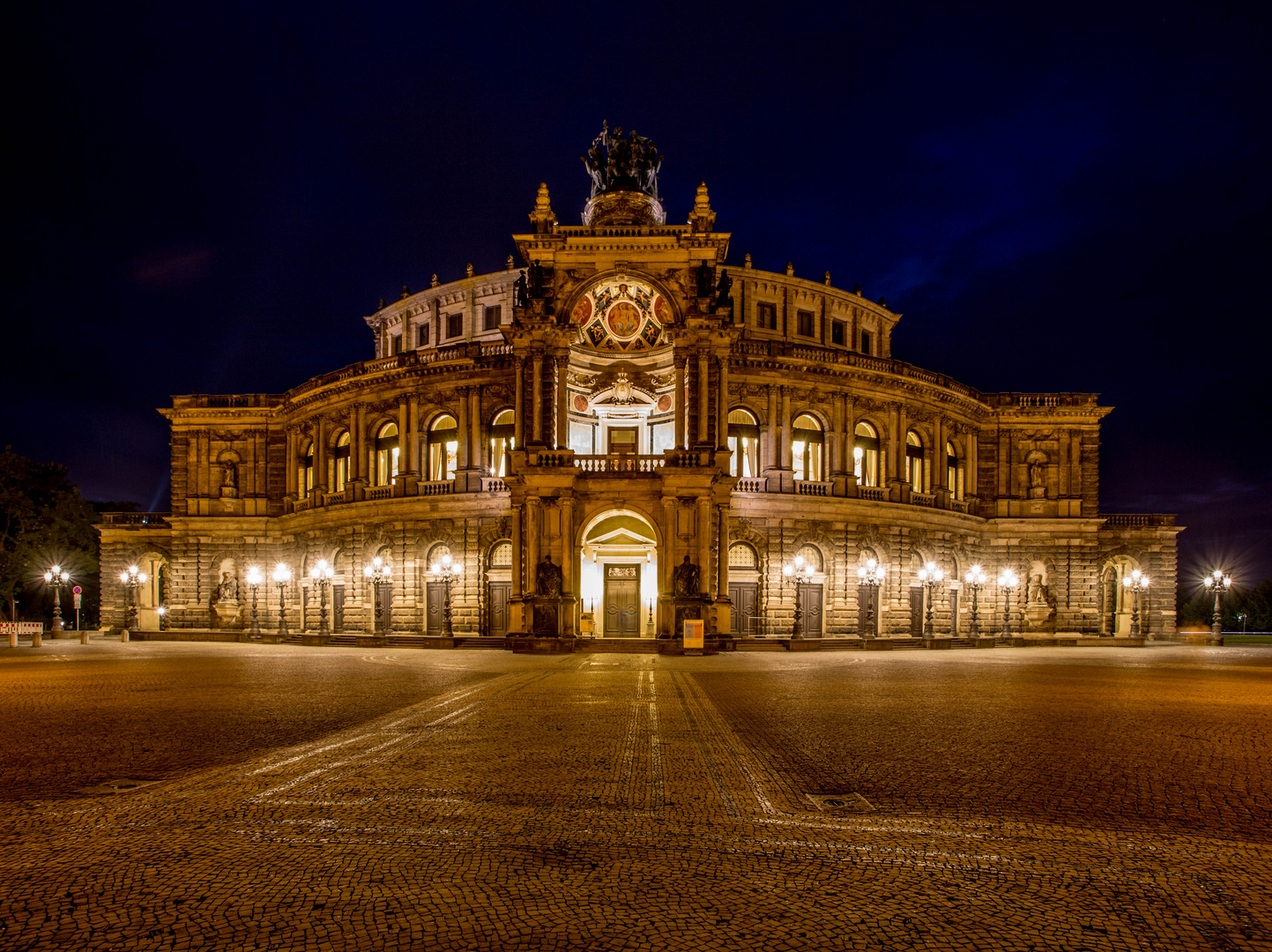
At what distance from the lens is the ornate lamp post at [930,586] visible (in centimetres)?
4191

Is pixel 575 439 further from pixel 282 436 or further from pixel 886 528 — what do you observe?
pixel 282 436

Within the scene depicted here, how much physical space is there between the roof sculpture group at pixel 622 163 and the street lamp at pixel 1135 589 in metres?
36.8

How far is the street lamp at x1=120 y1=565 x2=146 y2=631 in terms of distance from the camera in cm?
5028

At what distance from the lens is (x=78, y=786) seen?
27.6 feet

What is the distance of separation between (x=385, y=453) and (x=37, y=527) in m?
30.2

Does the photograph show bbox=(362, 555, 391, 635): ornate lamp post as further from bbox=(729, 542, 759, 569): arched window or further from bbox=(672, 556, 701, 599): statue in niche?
bbox=(729, 542, 759, 569): arched window

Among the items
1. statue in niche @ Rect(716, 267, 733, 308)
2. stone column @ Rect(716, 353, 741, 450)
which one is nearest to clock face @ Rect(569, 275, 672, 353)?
statue in niche @ Rect(716, 267, 733, 308)

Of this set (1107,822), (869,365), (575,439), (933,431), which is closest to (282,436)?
(575,439)

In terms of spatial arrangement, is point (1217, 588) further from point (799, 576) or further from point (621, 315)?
point (621, 315)

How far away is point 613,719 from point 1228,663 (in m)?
27.7

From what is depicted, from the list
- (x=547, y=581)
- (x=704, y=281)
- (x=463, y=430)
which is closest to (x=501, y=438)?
(x=463, y=430)

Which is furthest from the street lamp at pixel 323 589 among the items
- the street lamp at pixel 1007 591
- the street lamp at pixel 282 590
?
the street lamp at pixel 1007 591

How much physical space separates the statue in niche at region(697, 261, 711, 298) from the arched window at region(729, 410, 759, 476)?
7.86 metres

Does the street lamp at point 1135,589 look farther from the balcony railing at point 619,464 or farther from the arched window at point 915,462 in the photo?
the balcony railing at point 619,464
